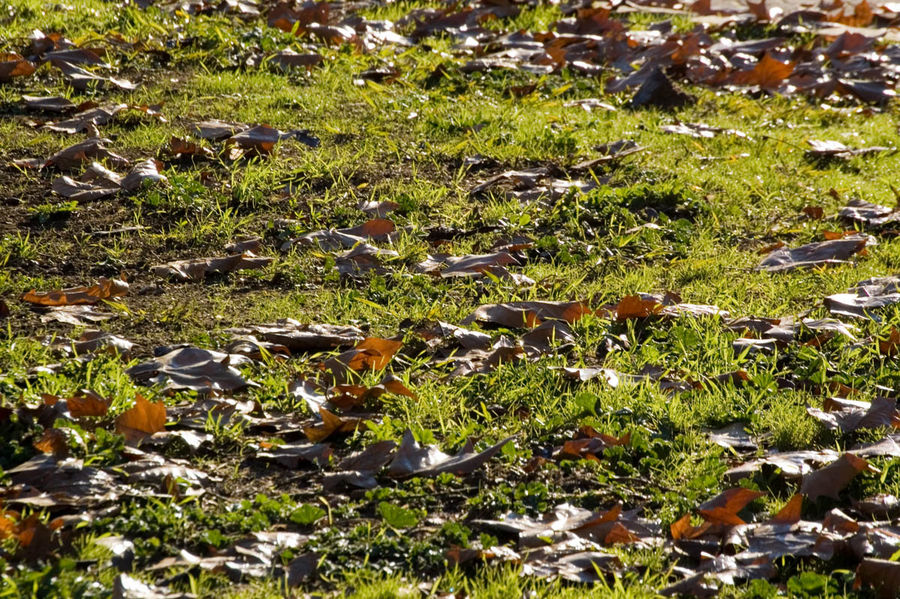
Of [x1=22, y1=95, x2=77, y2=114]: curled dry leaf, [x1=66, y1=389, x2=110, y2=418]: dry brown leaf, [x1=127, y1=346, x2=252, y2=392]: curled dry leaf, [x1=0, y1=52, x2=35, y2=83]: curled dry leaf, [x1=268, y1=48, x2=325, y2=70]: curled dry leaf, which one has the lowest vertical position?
[x1=127, y1=346, x2=252, y2=392]: curled dry leaf

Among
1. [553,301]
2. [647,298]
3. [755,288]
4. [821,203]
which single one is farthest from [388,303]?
[821,203]

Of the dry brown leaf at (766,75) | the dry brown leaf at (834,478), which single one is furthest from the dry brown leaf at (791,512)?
the dry brown leaf at (766,75)

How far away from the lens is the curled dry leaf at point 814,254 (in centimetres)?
430

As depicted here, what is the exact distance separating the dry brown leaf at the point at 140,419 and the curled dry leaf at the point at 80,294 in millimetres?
931

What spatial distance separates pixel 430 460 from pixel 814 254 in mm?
2375

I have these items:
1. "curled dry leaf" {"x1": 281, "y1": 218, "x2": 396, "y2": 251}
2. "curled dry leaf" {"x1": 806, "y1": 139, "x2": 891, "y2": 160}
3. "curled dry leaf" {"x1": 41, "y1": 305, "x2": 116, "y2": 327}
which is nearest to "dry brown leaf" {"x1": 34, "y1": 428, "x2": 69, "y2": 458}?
"curled dry leaf" {"x1": 41, "y1": 305, "x2": 116, "y2": 327}

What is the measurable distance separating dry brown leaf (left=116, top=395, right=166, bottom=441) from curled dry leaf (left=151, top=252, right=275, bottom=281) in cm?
116

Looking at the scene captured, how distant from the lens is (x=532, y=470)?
2.78 m

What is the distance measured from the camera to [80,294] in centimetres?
358

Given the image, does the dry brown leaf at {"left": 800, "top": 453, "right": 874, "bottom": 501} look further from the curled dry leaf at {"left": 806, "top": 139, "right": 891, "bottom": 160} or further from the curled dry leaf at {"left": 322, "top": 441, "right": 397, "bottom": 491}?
the curled dry leaf at {"left": 806, "top": 139, "right": 891, "bottom": 160}

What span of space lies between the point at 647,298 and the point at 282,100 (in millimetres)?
2597

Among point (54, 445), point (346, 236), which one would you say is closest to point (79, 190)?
point (346, 236)

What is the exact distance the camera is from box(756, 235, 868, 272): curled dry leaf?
4301 mm

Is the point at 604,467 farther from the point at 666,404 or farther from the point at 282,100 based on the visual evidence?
the point at 282,100
